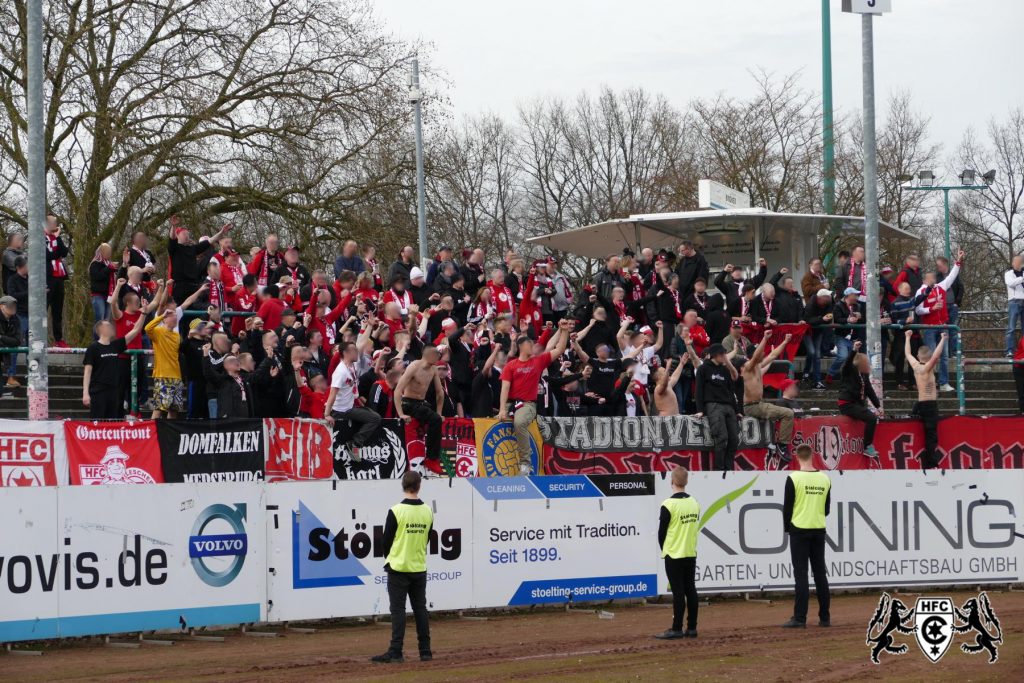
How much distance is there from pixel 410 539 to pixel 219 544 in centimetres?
278

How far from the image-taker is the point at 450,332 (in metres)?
19.6

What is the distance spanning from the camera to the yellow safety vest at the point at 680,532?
13.9m

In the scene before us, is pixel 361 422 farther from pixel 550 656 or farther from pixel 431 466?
pixel 550 656

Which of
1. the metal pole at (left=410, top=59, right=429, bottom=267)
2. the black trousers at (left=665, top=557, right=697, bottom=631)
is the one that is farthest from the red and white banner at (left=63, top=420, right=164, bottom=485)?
the metal pole at (left=410, top=59, right=429, bottom=267)

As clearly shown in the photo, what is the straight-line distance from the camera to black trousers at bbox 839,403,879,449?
19.6 metres

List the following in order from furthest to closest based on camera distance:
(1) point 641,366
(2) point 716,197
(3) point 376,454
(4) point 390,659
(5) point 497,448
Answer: (2) point 716,197
(1) point 641,366
(5) point 497,448
(3) point 376,454
(4) point 390,659

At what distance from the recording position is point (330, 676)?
37.6 ft

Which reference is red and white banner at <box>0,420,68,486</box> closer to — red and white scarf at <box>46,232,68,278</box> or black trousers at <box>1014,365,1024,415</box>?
red and white scarf at <box>46,232,68,278</box>

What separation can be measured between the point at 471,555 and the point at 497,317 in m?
5.27

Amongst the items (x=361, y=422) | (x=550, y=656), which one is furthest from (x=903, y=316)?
(x=550, y=656)

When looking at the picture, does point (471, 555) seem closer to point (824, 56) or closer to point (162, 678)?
point (162, 678)

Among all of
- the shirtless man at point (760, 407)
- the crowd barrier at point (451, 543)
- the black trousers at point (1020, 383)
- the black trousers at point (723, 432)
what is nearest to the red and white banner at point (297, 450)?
the crowd barrier at point (451, 543)

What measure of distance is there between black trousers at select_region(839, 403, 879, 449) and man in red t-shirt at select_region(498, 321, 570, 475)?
4.95m

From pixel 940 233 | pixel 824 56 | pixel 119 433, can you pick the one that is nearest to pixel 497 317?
pixel 119 433
